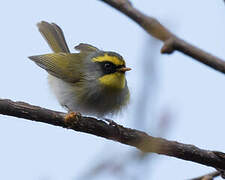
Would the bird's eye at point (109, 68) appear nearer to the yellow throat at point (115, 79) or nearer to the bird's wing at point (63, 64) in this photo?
the yellow throat at point (115, 79)

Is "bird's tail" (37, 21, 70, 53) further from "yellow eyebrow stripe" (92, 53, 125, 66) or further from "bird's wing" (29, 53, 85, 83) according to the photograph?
"yellow eyebrow stripe" (92, 53, 125, 66)

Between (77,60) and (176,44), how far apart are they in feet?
13.7

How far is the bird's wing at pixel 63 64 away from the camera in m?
4.97

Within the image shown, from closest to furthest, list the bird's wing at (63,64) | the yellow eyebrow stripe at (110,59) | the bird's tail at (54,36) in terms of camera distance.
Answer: the yellow eyebrow stripe at (110,59)
the bird's wing at (63,64)
the bird's tail at (54,36)

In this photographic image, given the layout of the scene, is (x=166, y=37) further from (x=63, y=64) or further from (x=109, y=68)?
(x=63, y=64)

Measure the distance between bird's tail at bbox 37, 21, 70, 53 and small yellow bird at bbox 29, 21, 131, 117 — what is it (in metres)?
0.73

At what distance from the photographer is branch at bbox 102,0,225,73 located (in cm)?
114

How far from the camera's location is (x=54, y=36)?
604 centimetres

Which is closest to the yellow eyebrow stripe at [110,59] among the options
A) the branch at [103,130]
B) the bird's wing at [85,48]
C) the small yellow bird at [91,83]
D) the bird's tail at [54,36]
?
the small yellow bird at [91,83]

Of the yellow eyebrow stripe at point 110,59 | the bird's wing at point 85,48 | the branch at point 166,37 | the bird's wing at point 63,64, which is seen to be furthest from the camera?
the bird's wing at point 85,48

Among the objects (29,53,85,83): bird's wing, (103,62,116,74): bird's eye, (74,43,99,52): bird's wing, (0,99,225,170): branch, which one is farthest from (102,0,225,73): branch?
(74,43,99,52): bird's wing

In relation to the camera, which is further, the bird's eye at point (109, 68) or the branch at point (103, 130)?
the bird's eye at point (109, 68)

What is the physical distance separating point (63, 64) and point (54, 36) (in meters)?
1.00

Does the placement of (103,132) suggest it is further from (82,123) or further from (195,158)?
(195,158)
